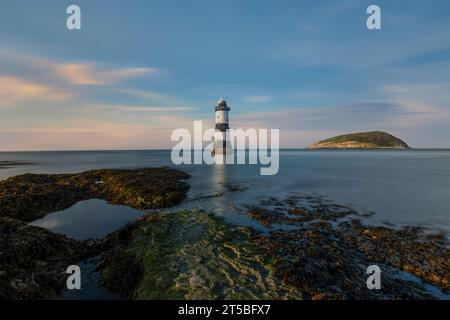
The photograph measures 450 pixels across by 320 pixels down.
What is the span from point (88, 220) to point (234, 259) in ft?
37.1

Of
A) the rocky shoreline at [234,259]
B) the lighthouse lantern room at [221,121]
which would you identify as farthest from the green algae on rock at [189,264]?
the lighthouse lantern room at [221,121]

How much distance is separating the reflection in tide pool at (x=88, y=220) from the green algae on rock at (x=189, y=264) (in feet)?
7.03

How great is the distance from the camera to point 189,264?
896 centimetres

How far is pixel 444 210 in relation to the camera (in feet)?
60.5

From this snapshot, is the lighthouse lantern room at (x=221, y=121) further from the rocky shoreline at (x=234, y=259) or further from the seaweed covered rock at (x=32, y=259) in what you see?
the seaweed covered rock at (x=32, y=259)

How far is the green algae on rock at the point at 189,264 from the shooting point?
7398 millimetres

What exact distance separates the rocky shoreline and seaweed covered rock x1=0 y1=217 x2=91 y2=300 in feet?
0.09

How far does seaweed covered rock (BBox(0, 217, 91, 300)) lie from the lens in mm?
7465

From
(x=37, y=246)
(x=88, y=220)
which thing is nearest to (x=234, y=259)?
(x=37, y=246)

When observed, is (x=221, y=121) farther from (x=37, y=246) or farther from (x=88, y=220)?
(x=37, y=246)
